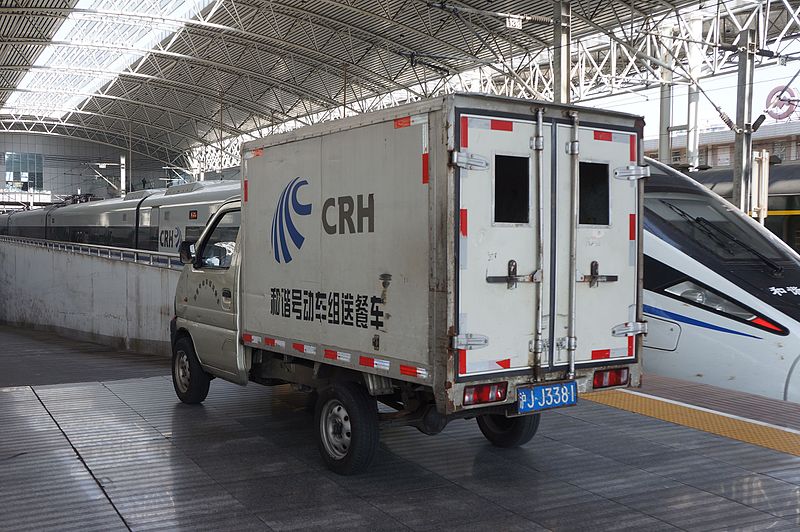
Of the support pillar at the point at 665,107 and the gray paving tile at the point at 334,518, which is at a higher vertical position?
the support pillar at the point at 665,107

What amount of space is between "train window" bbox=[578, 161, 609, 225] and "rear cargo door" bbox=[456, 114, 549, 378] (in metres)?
0.52

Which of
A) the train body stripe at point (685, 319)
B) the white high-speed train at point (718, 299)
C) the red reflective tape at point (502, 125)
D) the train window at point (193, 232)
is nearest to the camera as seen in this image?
the red reflective tape at point (502, 125)

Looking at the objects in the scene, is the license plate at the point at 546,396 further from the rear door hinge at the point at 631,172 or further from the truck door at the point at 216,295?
the truck door at the point at 216,295

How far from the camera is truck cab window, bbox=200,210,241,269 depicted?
294 inches

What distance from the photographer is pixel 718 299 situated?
8141mm

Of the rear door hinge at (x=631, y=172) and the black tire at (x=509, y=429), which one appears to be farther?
the black tire at (x=509, y=429)

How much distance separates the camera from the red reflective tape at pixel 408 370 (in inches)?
205

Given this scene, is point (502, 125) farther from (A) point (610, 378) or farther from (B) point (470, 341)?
(A) point (610, 378)

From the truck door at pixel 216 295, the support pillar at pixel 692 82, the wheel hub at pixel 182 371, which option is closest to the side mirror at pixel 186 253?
the truck door at pixel 216 295

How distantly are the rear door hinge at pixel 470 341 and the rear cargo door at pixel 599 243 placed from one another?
2.05 feet

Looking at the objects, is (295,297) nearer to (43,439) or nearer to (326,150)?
(326,150)

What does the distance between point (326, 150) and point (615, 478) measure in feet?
10.6

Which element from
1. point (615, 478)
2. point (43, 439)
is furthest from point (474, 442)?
point (43, 439)

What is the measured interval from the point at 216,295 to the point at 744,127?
12285mm
